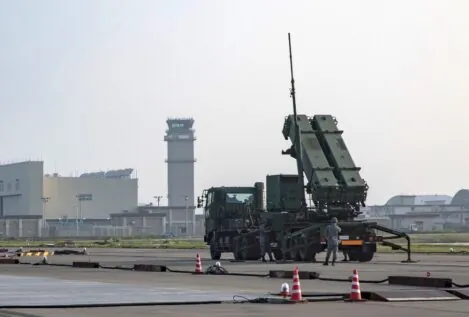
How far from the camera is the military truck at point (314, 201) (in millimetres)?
40875

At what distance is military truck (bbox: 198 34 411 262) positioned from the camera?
40.9 m

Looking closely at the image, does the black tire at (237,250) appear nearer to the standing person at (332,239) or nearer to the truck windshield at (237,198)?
the truck windshield at (237,198)

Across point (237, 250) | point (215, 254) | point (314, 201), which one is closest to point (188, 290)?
point (314, 201)

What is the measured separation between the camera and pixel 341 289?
77.3ft

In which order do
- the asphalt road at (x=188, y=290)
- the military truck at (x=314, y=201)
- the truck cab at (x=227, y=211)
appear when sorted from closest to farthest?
the asphalt road at (x=188, y=290) → the military truck at (x=314, y=201) → the truck cab at (x=227, y=211)

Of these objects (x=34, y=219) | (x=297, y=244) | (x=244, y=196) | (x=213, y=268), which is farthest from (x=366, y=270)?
(x=34, y=219)

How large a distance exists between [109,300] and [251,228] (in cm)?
2581

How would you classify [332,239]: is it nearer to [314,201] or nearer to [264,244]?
[314,201]

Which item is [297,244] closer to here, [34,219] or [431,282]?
[431,282]

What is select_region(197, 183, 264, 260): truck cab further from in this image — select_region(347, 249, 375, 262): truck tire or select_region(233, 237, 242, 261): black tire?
select_region(347, 249, 375, 262): truck tire

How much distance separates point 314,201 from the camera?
136ft

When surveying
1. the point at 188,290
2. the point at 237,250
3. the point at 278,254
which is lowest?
the point at 188,290

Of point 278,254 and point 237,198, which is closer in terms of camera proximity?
point 278,254

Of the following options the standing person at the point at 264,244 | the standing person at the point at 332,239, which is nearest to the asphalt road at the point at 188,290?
the standing person at the point at 332,239
